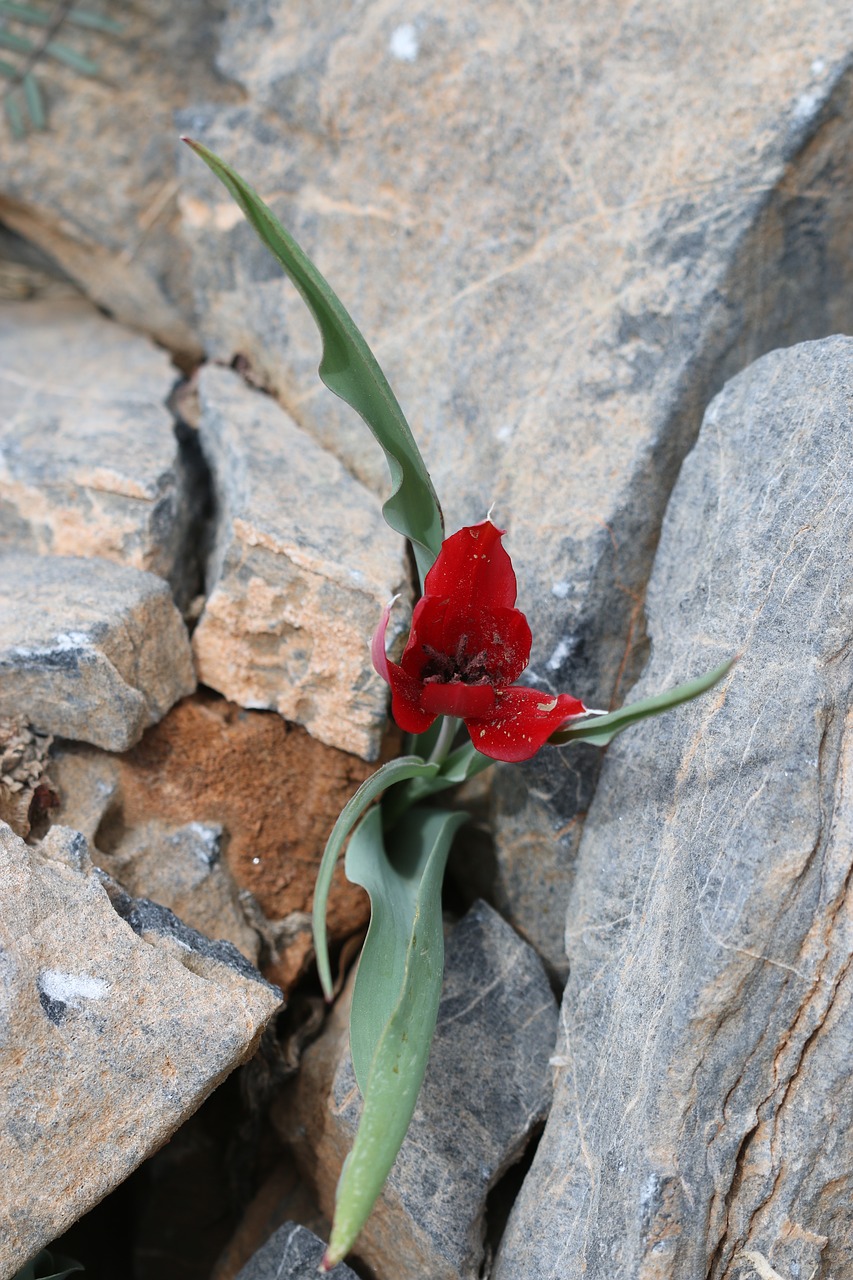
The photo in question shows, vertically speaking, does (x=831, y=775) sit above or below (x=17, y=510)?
above

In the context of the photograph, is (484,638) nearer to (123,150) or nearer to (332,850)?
(332,850)

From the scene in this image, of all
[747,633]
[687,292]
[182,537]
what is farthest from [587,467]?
[182,537]

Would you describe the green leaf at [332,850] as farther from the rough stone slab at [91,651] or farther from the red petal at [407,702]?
the rough stone slab at [91,651]

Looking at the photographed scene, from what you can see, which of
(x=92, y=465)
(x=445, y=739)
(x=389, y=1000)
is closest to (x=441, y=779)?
(x=445, y=739)

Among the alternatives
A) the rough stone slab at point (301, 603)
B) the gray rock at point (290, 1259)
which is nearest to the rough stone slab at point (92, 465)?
the rough stone slab at point (301, 603)

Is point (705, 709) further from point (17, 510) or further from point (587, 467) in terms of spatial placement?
point (17, 510)

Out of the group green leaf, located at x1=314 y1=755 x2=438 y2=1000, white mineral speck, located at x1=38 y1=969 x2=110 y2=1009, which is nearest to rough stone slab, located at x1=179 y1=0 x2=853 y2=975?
green leaf, located at x1=314 y1=755 x2=438 y2=1000
